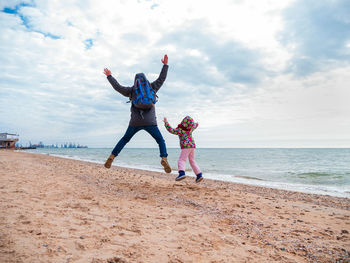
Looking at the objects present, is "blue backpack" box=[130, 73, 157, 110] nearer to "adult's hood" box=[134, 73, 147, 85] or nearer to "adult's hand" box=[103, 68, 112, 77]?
"adult's hood" box=[134, 73, 147, 85]

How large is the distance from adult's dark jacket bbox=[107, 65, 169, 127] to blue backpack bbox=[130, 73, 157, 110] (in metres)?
0.15

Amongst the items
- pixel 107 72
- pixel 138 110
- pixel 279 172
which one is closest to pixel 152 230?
pixel 138 110

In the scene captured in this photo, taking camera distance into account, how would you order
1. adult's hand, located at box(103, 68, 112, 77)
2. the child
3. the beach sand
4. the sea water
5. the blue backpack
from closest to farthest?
1. the beach sand
2. the blue backpack
3. adult's hand, located at box(103, 68, 112, 77)
4. the child
5. the sea water

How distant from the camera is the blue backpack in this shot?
573 cm

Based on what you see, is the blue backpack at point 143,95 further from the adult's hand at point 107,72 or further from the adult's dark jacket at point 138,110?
the adult's hand at point 107,72

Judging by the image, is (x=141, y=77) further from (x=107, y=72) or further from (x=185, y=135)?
(x=185, y=135)

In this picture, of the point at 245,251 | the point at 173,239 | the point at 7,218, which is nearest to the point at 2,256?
the point at 7,218

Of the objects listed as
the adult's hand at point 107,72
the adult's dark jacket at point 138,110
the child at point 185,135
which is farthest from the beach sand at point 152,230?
the adult's hand at point 107,72

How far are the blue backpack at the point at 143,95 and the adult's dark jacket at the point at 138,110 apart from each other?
15cm

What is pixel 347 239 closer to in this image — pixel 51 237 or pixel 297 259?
pixel 297 259

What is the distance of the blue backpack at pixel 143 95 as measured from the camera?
5730 mm

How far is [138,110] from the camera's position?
19.5 ft

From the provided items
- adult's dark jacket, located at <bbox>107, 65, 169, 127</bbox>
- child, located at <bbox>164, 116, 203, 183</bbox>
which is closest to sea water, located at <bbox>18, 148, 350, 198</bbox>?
child, located at <bbox>164, 116, 203, 183</bbox>

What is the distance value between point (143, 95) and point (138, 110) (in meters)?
0.43
